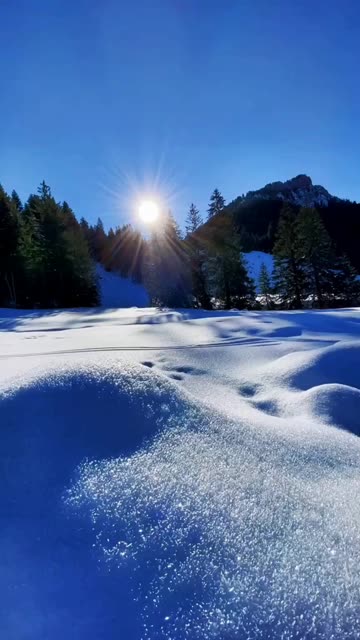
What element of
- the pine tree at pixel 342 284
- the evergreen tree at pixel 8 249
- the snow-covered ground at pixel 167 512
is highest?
the evergreen tree at pixel 8 249

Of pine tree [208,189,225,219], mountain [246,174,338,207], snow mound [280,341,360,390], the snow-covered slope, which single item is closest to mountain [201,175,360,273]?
mountain [246,174,338,207]

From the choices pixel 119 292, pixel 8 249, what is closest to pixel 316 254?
pixel 8 249

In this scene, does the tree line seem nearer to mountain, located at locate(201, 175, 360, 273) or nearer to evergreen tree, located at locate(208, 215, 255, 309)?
evergreen tree, located at locate(208, 215, 255, 309)

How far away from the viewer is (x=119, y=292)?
1389 inches

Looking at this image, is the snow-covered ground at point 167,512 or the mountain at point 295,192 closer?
the snow-covered ground at point 167,512

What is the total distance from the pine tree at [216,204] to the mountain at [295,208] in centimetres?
3052

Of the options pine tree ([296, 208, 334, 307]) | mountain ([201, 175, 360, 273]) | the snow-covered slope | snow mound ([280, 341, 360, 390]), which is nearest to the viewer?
snow mound ([280, 341, 360, 390])

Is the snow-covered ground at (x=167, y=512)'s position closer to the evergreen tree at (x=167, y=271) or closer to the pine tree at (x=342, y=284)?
the evergreen tree at (x=167, y=271)

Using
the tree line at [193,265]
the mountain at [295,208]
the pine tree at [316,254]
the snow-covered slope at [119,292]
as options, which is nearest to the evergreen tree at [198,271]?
the tree line at [193,265]

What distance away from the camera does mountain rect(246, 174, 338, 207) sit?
3014 inches

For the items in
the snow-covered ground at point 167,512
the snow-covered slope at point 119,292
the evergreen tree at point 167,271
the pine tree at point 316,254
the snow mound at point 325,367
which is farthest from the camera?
the snow-covered slope at point 119,292

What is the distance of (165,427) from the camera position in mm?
1538

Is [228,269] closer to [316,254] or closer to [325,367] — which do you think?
[316,254]

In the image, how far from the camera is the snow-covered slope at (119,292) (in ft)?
104
